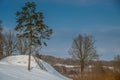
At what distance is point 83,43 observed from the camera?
48.0m

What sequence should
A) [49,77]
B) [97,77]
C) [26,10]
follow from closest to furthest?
[97,77] < [49,77] < [26,10]

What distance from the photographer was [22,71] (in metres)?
32.6

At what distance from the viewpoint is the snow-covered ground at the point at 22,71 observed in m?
28.2

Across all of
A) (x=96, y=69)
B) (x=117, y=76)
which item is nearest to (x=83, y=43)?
(x=96, y=69)

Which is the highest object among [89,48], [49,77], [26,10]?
[26,10]

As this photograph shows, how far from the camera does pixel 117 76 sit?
18.8 m

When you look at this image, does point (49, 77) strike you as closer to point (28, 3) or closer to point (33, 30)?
point (33, 30)

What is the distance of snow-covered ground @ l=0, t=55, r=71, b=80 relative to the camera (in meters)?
28.2

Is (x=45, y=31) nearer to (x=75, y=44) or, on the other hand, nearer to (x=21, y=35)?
(x=21, y=35)

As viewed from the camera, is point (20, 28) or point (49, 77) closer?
point (49, 77)

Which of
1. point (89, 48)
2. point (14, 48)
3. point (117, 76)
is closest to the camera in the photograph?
point (117, 76)

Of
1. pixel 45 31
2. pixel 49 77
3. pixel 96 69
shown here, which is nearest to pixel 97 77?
pixel 96 69

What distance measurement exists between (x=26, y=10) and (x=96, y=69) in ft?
49.6

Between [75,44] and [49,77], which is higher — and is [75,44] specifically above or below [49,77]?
above
